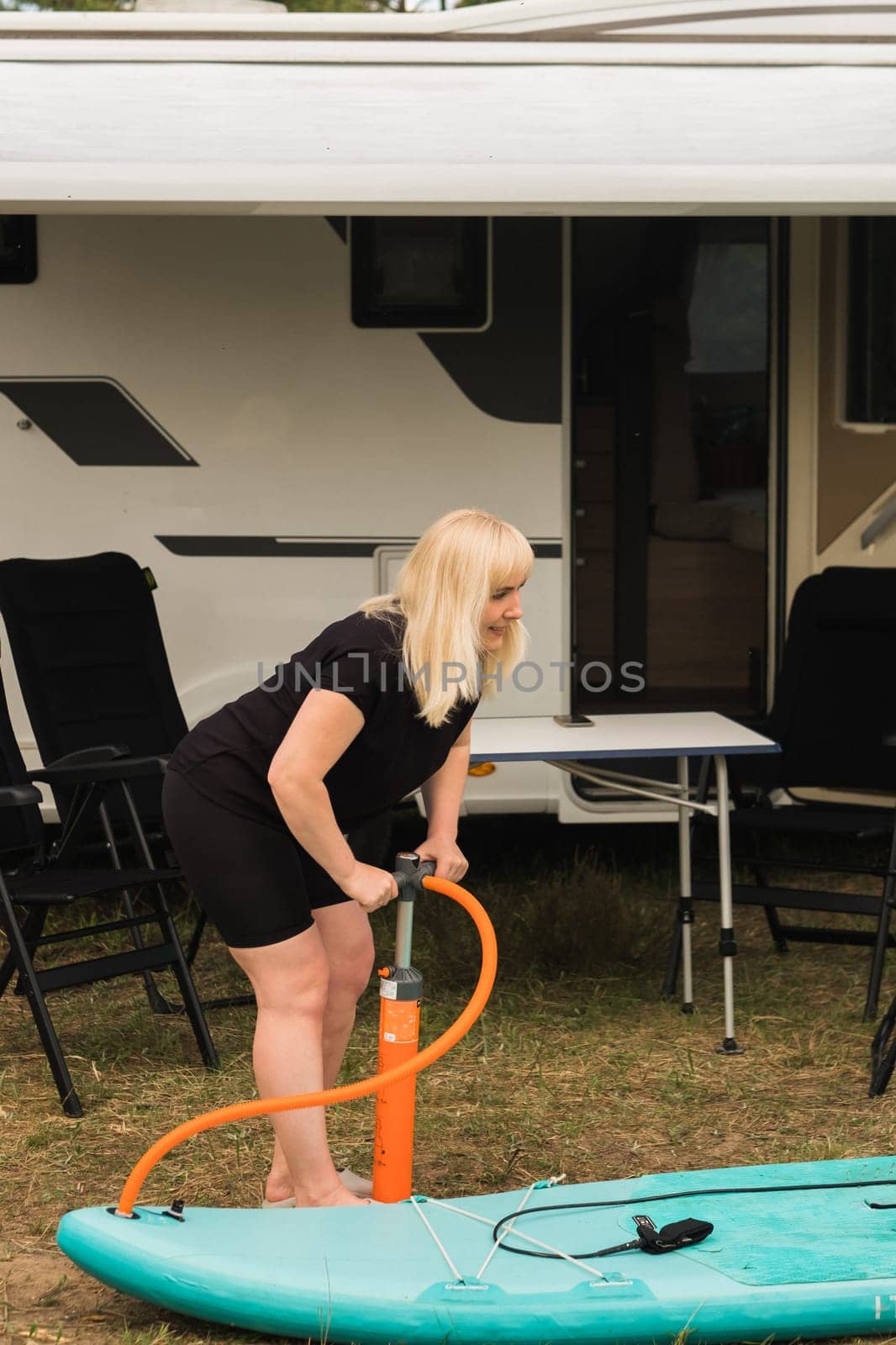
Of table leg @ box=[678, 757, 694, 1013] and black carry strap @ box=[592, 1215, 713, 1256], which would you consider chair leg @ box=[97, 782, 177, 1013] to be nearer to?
table leg @ box=[678, 757, 694, 1013]

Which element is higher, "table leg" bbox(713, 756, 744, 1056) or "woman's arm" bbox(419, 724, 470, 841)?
"woman's arm" bbox(419, 724, 470, 841)

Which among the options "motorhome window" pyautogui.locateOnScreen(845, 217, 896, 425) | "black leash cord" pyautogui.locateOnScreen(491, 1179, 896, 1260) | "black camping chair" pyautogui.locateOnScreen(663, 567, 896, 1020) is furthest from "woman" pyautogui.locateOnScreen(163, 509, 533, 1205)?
"motorhome window" pyautogui.locateOnScreen(845, 217, 896, 425)

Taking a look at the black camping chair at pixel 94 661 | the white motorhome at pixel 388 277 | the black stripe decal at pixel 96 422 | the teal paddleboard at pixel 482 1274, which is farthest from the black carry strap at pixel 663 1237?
the black stripe decal at pixel 96 422

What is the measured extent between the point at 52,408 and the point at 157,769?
159 centimetres

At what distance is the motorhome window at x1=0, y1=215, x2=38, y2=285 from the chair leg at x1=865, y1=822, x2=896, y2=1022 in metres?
3.14

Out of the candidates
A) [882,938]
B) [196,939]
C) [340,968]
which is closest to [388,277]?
[196,939]

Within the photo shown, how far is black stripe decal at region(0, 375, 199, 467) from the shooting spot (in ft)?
16.6

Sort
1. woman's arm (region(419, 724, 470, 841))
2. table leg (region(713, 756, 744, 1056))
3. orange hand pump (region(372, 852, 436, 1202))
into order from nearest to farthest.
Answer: orange hand pump (region(372, 852, 436, 1202)), woman's arm (region(419, 724, 470, 841)), table leg (region(713, 756, 744, 1056))

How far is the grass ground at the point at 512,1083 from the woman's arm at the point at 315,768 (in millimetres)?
817

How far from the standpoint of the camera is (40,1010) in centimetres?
368

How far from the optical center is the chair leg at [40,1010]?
3.62m

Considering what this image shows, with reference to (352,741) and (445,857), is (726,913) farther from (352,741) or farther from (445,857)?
(352,741)

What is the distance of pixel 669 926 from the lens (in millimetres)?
5000

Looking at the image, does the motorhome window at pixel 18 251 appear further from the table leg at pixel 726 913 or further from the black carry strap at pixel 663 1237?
the black carry strap at pixel 663 1237
